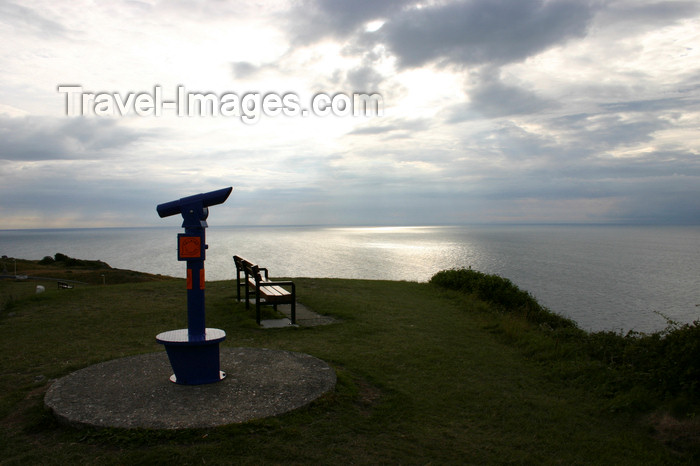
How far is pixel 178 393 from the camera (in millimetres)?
4715

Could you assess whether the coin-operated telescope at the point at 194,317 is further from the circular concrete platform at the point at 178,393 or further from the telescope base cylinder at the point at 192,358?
the circular concrete platform at the point at 178,393

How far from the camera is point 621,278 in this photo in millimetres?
41250

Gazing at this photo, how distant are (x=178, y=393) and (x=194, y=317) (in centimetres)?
79

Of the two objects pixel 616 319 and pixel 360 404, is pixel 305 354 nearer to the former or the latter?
pixel 360 404

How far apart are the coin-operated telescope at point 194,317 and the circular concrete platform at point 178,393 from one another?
0.15 m

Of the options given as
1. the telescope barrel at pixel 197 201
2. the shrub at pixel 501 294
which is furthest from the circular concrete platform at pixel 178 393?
the shrub at pixel 501 294

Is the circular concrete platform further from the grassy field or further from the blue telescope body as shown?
the blue telescope body

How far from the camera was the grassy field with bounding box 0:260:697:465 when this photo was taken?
145 inches

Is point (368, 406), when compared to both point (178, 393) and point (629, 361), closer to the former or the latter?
point (178, 393)

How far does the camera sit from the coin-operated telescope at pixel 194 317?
4926mm

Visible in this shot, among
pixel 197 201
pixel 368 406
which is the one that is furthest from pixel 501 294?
pixel 197 201

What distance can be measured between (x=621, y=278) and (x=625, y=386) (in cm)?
4135

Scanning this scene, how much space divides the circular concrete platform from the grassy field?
0.50 feet

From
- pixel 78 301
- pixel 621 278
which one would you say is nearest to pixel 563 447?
pixel 78 301
